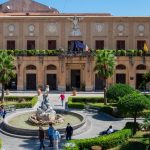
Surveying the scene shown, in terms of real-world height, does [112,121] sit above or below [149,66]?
below

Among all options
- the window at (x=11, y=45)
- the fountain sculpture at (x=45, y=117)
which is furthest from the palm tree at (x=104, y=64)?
the window at (x=11, y=45)

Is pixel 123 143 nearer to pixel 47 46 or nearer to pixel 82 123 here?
pixel 82 123

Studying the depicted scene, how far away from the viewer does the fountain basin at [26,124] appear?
29.3 meters

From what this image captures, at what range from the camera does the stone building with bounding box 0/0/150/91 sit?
189 feet

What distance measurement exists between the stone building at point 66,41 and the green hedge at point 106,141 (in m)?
30.0

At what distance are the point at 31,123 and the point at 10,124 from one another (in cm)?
175

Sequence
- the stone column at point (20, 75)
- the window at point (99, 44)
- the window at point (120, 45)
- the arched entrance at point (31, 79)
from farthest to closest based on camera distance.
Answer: the window at point (99, 44) < the window at point (120, 45) < the arched entrance at point (31, 79) < the stone column at point (20, 75)

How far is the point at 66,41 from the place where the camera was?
196 feet

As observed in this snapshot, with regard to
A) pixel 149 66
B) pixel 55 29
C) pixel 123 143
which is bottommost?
pixel 123 143

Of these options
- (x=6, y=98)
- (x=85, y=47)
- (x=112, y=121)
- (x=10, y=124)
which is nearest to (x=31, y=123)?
(x=10, y=124)

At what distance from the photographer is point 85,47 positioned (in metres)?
57.5

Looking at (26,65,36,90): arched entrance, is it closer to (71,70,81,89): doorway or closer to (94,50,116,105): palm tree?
(71,70,81,89): doorway

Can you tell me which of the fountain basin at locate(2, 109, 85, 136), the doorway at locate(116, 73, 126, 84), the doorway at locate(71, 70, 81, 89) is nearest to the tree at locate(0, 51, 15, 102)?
the fountain basin at locate(2, 109, 85, 136)

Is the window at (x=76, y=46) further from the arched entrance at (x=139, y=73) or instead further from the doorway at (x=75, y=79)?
the arched entrance at (x=139, y=73)
